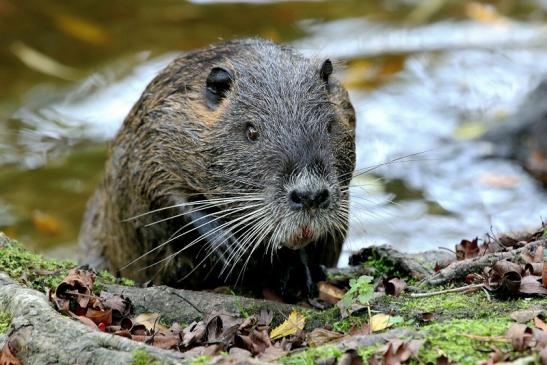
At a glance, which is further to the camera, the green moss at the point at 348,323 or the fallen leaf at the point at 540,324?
the green moss at the point at 348,323

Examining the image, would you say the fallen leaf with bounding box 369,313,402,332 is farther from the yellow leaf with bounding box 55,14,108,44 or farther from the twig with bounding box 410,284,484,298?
the yellow leaf with bounding box 55,14,108,44

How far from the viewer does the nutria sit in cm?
549

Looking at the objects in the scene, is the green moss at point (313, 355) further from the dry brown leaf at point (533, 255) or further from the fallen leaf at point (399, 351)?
the dry brown leaf at point (533, 255)

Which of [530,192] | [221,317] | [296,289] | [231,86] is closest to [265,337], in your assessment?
[221,317]

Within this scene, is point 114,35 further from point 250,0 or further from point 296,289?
point 296,289

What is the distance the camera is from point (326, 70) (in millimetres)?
6172

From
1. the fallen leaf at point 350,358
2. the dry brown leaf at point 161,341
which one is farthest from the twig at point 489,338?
the dry brown leaf at point 161,341

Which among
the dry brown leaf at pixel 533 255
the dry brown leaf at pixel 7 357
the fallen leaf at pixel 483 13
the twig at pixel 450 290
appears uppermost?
the fallen leaf at pixel 483 13

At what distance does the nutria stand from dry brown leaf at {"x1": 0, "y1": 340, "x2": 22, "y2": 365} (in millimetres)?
1470

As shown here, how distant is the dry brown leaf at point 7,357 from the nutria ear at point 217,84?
2143 millimetres

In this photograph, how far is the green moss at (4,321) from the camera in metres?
4.84

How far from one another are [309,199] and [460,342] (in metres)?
1.28

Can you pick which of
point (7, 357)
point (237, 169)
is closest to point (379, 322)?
point (237, 169)

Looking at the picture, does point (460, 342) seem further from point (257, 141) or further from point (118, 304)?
point (257, 141)
